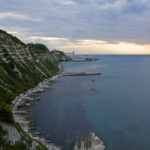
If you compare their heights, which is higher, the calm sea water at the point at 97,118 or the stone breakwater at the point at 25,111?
the stone breakwater at the point at 25,111

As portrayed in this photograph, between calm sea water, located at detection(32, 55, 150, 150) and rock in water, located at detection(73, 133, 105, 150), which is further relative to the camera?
calm sea water, located at detection(32, 55, 150, 150)

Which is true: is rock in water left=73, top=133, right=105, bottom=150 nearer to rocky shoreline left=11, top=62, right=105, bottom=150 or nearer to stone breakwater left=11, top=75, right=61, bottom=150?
rocky shoreline left=11, top=62, right=105, bottom=150

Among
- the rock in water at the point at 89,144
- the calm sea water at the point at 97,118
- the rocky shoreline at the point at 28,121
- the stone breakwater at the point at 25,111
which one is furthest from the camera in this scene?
the calm sea water at the point at 97,118

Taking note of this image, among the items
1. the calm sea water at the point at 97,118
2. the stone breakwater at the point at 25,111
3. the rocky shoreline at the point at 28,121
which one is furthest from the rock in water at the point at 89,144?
the stone breakwater at the point at 25,111

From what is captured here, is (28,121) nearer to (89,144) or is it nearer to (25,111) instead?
(25,111)

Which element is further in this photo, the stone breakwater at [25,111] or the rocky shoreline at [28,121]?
the stone breakwater at [25,111]

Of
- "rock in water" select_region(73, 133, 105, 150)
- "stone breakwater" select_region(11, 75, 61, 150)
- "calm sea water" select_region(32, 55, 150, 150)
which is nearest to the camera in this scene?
"rock in water" select_region(73, 133, 105, 150)

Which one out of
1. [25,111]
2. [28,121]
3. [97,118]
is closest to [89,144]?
[97,118]

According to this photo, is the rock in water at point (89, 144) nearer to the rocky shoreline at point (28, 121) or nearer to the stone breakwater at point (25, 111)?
the rocky shoreline at point (28, 121)

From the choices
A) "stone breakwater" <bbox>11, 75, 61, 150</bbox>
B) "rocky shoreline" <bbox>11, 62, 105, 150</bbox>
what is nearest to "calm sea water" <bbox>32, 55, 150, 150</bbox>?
"rocky shoreline" <bbox>11, 62, 105, 150</bbox>
